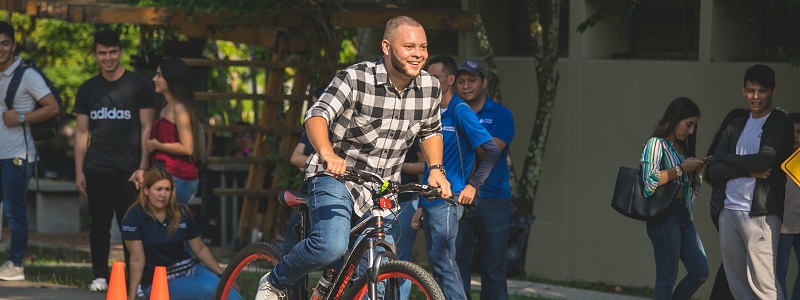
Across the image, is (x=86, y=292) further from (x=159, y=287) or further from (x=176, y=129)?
(x=159, y=287)

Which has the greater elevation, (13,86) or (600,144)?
(13,86)

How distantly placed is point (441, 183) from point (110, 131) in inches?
162

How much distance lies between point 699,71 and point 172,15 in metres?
4.61

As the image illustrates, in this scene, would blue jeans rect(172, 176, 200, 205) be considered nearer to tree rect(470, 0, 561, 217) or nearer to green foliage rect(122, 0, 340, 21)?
green foliage rect(122, 0, 340, 21)

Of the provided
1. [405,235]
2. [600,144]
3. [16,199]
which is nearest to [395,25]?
[405,235]

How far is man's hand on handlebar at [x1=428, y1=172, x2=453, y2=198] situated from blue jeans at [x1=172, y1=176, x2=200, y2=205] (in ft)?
12.3

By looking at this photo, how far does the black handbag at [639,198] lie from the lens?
8.46 m

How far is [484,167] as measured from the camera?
7.93 meters

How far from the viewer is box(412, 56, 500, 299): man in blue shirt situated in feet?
26.1

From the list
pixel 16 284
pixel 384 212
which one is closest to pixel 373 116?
pixel 384 212

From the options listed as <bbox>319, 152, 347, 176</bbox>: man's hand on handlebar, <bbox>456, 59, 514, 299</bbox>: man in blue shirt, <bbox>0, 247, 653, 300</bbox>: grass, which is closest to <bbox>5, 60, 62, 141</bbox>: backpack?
<bbox>0, 247, 653, 300</bbox>: grass

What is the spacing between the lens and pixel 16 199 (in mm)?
10172

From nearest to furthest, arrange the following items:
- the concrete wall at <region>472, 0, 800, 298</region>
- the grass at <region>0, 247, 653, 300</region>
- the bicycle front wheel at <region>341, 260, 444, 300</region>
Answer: the bicycle front wheel at <region>341, 260, 444, 300</region> < the grass at <region>0, 247, 653, 300</region> < the concrete wall at <region>472, 0, 800, 298</region>

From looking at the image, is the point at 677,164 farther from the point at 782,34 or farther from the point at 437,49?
the point at 437,49
